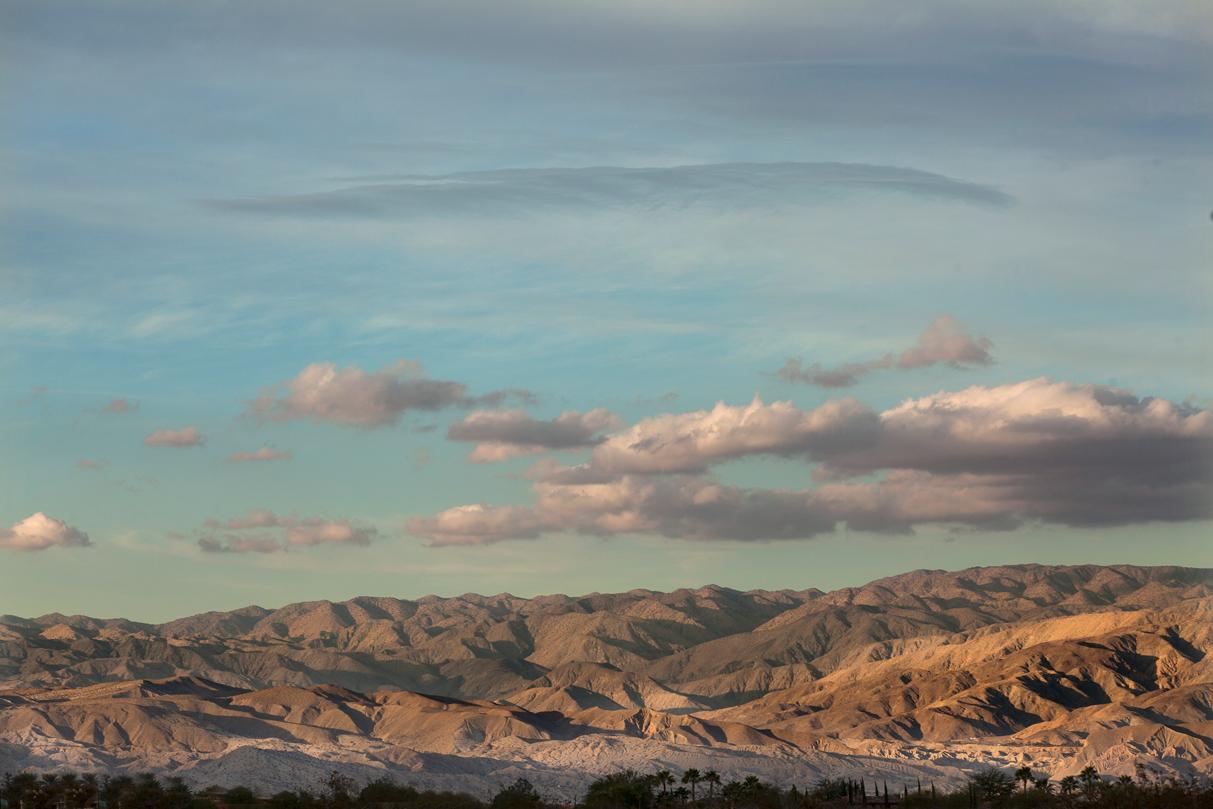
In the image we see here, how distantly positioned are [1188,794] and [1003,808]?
186ft

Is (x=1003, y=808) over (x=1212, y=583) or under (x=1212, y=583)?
under

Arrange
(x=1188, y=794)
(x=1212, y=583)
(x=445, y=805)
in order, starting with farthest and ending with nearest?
1. (x=445, y=805)
2. (x=1188, y=794)
3. (x=1212, y=583)

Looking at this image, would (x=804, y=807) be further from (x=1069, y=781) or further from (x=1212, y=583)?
(x=1212, y=583)

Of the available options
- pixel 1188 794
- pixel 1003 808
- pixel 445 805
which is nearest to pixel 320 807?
pixel 445 805

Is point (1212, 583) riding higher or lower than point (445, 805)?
higher

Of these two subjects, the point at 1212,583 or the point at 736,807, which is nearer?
the point at 1212,583

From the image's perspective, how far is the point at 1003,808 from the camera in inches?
7785

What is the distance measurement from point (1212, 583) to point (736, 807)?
155537mm

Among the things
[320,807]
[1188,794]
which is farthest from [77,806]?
[1188,794]

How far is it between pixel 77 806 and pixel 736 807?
7939 centimetres

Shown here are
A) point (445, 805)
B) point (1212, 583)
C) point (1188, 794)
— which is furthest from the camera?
point (445, 805)

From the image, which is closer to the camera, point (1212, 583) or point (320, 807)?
point (1212, 583)

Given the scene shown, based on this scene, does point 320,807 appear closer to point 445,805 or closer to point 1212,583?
point 445,805

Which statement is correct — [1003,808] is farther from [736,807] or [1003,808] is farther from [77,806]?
[77,806]
